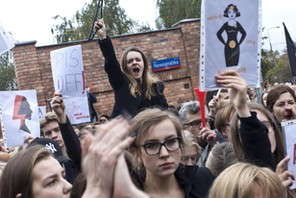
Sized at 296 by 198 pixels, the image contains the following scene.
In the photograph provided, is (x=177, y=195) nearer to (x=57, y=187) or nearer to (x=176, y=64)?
(x=57, y=187)

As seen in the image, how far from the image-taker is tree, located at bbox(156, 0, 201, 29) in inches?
915

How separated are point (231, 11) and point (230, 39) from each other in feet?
0.55

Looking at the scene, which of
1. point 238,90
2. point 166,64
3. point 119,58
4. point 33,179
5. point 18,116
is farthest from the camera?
point 166,64

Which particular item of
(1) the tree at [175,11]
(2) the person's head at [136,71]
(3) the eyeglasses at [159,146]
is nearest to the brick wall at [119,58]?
(1) the tree at [175,11]

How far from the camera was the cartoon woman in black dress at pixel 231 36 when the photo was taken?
352cm

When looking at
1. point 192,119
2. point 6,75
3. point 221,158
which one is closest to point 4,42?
point 192,119

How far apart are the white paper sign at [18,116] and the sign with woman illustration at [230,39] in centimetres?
286

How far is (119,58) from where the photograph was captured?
14.8 metres

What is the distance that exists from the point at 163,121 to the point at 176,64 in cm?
1224

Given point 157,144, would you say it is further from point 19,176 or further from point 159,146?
point 19,176

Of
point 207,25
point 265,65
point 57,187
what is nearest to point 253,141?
point 207,25

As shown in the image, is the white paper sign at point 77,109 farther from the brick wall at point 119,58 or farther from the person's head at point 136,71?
the brick wall at point 119,58

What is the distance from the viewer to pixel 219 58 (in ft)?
11.5

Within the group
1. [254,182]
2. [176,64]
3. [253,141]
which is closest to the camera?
[254,182]
